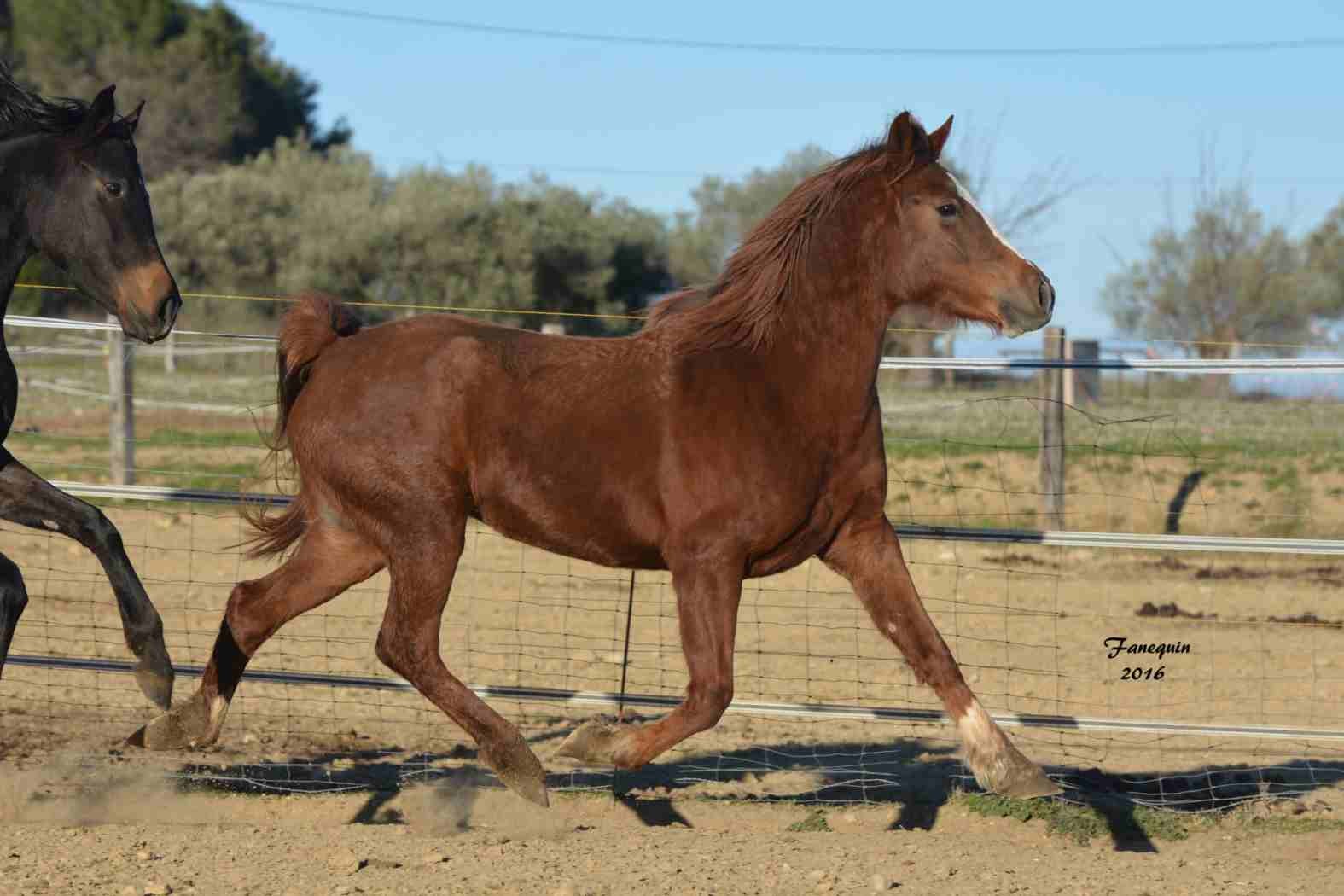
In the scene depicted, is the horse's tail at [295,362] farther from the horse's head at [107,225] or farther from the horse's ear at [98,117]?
the horse's ear at [98,117]

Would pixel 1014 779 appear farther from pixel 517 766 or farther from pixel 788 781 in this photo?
pixel 788 781

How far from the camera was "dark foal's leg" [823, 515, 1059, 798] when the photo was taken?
178 inches

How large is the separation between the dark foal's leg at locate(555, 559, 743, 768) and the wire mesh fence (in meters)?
0.86

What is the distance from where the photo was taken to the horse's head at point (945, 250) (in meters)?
4.78

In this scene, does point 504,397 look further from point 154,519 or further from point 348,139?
point 348,139

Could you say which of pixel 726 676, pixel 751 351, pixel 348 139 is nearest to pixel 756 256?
pixel 751 351

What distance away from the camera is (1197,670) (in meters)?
7.77

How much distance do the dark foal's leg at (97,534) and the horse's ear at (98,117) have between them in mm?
1035

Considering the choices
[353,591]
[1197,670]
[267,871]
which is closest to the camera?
[267,871]

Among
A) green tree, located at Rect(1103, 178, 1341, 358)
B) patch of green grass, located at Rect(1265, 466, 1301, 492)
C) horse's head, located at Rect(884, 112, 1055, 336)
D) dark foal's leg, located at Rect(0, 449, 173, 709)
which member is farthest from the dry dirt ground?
green tree, located at Rect(1103, 178, 1341, 358)

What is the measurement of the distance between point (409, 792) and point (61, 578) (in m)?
5.06

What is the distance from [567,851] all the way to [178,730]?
1.33m

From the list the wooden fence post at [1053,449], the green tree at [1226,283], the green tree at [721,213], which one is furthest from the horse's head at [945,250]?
the green tree at [721,213]

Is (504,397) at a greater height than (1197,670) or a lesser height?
greater
